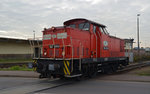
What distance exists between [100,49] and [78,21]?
2.35 meters

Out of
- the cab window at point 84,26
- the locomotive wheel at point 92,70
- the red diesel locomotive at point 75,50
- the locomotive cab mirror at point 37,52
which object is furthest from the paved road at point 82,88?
the cab window at point 84,26

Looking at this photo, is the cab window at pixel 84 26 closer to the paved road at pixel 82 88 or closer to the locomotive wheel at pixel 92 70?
the locomotive wheel at pixel 92 70

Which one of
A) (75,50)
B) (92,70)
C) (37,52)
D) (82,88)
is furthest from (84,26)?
(82,88)

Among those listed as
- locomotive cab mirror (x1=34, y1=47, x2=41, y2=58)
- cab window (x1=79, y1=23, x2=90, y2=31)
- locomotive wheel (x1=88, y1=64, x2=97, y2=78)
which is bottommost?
locomotive wheel (x1=88, y1=64, x2=97, y2=78)

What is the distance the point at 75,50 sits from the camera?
30.1ft

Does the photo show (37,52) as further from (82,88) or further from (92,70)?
(82,88)

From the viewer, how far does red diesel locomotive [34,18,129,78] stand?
8.52 metres

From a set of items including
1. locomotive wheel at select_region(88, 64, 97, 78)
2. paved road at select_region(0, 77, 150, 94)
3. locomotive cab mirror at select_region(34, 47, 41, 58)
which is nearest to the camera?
paved road at select_region(0, 77, 150, 94)

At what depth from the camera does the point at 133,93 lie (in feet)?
21.7

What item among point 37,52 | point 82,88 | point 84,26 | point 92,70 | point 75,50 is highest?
point 84,26

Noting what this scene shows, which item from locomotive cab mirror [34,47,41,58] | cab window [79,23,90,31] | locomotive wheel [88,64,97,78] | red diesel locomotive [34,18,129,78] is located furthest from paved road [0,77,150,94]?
cab window [79,23,90,31]

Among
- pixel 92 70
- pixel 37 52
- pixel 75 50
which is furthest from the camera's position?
pixel 92 70

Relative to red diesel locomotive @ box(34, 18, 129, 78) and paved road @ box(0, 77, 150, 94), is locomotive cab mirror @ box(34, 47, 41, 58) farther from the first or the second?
paved road @ box(0, 77, 150, 94)

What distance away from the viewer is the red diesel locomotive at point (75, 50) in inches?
336
